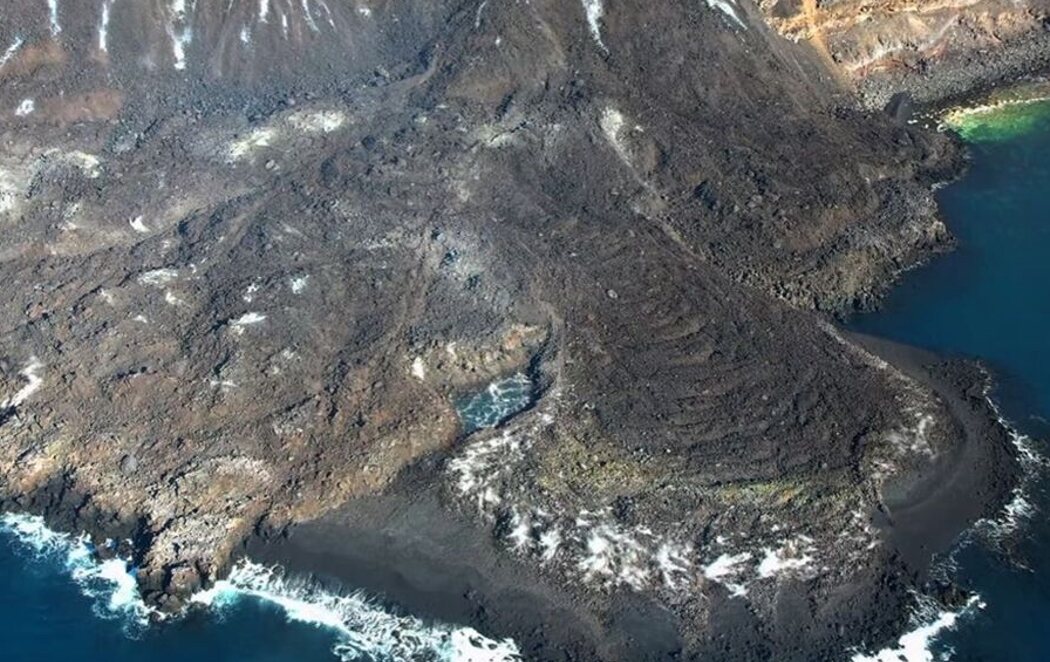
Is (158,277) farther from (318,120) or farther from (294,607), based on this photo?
(294,607)

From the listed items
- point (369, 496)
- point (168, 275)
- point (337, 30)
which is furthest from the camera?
point (337, 30)

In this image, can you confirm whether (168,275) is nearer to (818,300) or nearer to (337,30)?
(337,30)

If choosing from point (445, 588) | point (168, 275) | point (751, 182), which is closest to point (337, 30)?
point (168, 275)

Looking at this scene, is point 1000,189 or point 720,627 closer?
point 720,627

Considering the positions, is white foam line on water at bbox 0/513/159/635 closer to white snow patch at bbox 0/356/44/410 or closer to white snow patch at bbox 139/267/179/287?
white snow patch at bbox 0/356/44/410

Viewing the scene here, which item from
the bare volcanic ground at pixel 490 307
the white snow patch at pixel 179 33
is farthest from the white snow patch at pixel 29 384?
the white snow patch at pixel 179 33

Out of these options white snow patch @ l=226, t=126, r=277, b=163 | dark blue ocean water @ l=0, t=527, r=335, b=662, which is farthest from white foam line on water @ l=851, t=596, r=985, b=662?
white snow patch @ l=226, t=126, r=277, b=163
